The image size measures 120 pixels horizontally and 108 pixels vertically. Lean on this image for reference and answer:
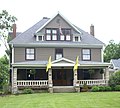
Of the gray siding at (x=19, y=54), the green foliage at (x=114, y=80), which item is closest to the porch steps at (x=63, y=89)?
the green foliage at (x=114, y=80)

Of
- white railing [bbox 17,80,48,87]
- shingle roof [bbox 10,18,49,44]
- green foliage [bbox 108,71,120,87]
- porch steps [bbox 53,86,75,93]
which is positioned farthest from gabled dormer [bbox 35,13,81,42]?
green foliage [bbox 108,71,120,87]

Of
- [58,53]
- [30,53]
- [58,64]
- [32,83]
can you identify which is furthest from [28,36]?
[32,83]

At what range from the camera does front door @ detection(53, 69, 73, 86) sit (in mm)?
42000

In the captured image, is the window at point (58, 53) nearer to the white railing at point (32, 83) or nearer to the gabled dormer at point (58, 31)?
the gabled dormer at point (58, 31)

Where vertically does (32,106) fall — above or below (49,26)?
below

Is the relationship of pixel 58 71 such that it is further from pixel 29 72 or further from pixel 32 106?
pixel 32 106

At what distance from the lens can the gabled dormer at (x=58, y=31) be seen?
4219 cm

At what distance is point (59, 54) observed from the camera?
42.0 meters

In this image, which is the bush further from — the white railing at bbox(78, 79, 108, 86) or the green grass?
the green grass

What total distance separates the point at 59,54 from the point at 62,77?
2876 millimetres

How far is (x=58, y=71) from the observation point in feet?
139

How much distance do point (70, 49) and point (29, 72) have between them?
5777mm

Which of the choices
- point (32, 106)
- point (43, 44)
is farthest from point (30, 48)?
point (32, 106)

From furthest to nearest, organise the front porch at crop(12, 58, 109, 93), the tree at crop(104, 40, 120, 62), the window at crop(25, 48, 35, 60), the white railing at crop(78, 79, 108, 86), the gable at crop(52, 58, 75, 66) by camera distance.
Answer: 1. the tree at crop(104, 40, 120, 62)
2. the window at crop(25, 48, 35, 60)
3. the white railing at crop(78, 79, 108, 86)
4. the gable at crop(52, 58, 75, 66)
5. the front porch at crop(12, 58, 109, 93)
